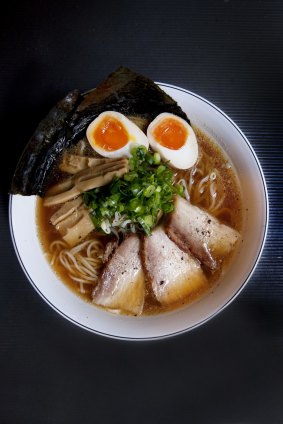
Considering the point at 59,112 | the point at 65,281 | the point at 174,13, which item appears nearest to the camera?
the point at 59,112

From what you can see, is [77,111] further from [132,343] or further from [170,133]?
[132,343]

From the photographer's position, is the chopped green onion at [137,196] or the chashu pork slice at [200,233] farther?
the chashu pork slice at [200,233]

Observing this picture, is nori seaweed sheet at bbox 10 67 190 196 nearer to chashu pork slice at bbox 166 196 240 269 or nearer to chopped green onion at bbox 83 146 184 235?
chopped green onion at bbox 83 146 184 235

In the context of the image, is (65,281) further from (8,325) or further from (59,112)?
(59,112)

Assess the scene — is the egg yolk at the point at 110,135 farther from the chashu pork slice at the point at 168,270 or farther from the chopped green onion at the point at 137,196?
the chashu pork slice at the point at 168,270

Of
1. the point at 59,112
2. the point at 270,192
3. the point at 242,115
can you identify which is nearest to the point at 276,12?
the point at 242,115

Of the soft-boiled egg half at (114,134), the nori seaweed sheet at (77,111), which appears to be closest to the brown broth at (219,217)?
the nori seaweed sheet at (77,111)

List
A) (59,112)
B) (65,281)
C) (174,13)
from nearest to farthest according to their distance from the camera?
1. (59,112)
2. (65,281)
3. (174,13)
